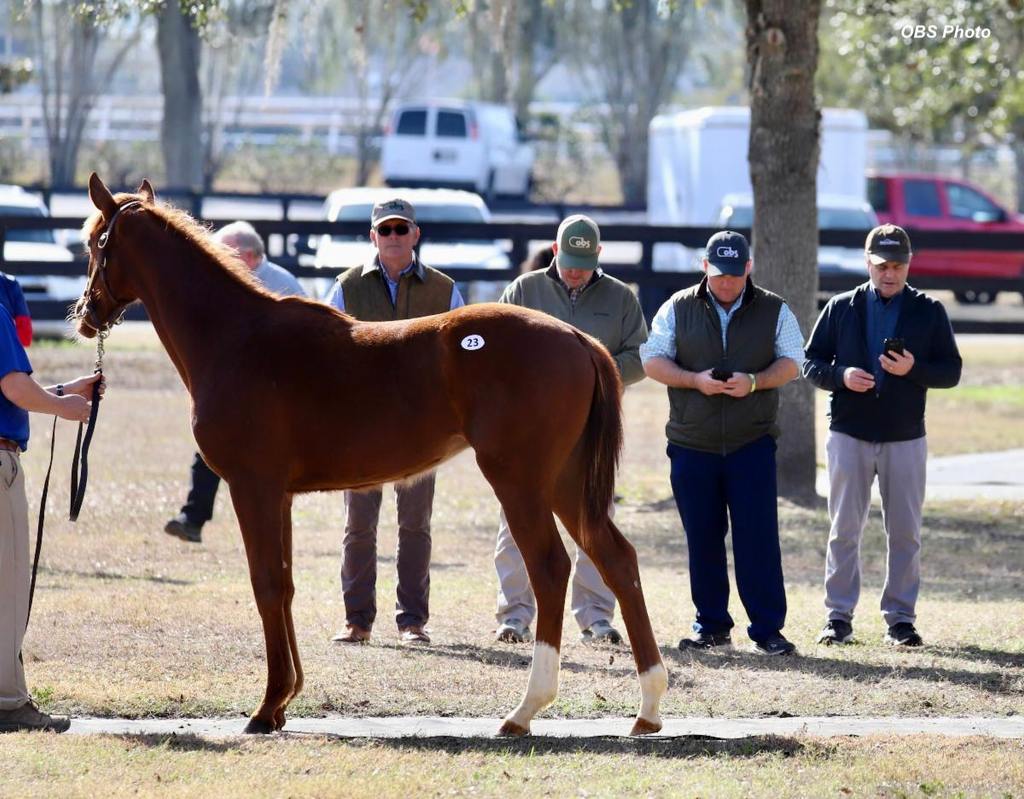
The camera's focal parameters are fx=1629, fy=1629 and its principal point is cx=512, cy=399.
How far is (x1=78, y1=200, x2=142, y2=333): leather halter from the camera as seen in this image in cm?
684

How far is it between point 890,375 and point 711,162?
67.3 feet

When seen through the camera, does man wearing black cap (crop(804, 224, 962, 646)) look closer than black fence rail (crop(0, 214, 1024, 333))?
Yes

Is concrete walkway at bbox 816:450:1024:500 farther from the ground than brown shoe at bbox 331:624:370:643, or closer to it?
closer to it

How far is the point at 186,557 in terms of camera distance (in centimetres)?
1088

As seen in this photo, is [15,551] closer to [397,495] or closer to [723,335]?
[397,495]

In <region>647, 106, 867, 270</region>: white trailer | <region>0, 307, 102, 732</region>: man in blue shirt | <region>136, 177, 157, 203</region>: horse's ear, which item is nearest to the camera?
<region>0, 307, 102, 732</region>: man in blue shirt

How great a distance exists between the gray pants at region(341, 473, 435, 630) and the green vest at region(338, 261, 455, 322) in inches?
34.7

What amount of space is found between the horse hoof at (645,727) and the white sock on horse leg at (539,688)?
351 mm

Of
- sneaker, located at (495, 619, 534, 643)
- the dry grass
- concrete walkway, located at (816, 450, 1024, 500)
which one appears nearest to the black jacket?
sneaker, located at (495, 619, 534, 643)

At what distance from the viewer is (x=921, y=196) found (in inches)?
1214

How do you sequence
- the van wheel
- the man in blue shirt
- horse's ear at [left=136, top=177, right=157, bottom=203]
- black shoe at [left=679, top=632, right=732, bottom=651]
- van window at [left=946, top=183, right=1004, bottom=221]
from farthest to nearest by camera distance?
van window at [left=946, top=183, right=1004, bottom=221] < the van wheel < black shoe at [left=679, top=632, right=732, bottom=651] < horse's ear at [left=136, top=177, right=157, bottom=203] < the man in blue shirt

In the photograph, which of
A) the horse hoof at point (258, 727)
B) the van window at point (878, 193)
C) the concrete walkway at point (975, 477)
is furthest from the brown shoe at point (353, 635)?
the van window at point (878, 193)

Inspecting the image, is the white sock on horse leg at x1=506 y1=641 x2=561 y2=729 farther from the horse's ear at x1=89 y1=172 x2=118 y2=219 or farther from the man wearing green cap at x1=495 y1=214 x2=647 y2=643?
the horse's ear at x1=89 y1=172 x2=118 y2=219

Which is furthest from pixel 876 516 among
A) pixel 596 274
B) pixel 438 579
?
pixel 596 274
